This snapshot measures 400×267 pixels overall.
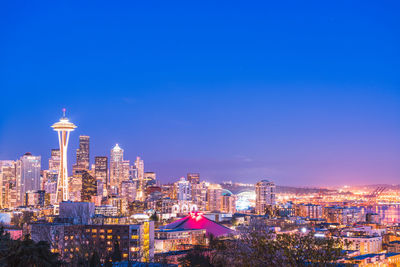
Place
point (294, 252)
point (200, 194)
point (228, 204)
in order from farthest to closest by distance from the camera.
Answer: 1. point (200, 194)
2. point (228, 204)
3. point (294, 252)

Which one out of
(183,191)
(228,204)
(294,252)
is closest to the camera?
(294,252)

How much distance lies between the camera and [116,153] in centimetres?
11919

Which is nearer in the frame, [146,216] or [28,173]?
[146,216]

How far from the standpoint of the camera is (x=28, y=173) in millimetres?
96375

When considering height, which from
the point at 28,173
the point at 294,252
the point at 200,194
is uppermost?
the point at 28,173

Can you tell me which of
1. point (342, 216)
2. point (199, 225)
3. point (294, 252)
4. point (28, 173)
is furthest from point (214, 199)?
point (294, 252)

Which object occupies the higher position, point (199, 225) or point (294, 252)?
point (294, 252)

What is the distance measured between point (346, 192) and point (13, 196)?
9981cm

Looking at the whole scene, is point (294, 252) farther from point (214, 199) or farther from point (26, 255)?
point (214, 199)

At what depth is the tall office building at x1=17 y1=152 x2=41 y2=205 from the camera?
94475 mm

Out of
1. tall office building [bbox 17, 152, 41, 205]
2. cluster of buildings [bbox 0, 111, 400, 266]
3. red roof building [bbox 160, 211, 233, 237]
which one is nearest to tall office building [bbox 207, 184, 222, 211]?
cluster of buildings [bbox 0, 111, 400, 266]

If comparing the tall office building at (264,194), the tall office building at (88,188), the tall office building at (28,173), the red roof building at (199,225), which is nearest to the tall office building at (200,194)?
the tall office building at (264,194)

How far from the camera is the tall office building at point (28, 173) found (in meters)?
94.5

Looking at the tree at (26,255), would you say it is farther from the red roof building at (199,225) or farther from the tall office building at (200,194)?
the tall office building at (200,194)
